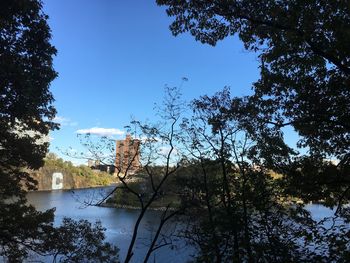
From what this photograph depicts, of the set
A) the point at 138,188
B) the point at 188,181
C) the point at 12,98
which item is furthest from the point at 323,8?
the point at 138,188

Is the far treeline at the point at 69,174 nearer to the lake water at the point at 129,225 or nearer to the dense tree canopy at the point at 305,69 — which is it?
the lake water at the point at 129,225

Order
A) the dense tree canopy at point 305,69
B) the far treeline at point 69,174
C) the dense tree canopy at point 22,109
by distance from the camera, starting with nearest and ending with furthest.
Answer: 1. the dense tree canopy at point 305,69
2. the dense tree canopy at point 22,109
3. the far treeline at point 69,174

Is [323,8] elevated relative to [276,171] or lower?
elevated

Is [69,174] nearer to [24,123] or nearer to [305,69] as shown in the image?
[24,123]

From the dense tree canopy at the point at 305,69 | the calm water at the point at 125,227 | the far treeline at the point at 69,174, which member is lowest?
the calm water at the point at 125,227

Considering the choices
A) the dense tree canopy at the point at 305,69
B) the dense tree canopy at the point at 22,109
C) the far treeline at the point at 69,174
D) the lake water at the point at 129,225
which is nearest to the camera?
the dense tree canopy at the point at 305,69

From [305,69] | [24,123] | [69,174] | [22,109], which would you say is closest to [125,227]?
[24,123]

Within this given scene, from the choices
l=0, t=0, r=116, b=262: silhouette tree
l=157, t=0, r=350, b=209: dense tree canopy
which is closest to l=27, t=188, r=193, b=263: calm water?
l=0, t=0, r=116, b=262: silhouette tree

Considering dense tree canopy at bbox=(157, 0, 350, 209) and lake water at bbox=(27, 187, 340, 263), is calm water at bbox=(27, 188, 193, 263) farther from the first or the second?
dense tree canopy at bbox=(157, 0, 350, 209)

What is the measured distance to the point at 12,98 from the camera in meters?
10.5

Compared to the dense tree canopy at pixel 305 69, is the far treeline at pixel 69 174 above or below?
above

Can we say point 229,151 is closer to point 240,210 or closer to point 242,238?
Result: point 240,210

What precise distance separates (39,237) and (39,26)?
675 centimetres

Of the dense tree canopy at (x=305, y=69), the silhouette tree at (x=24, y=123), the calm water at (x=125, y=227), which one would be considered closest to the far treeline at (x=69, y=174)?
the calm water at (x=125, y=227)
